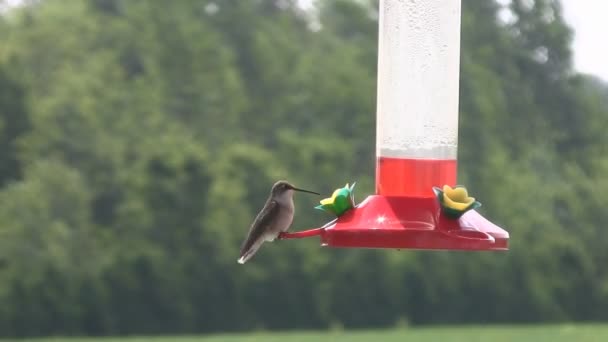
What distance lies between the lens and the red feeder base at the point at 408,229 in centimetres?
421

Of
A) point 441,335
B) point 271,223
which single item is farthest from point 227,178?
point 271,223

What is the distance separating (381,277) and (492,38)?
8701 millimetres

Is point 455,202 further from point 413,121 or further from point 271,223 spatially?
point 271,223

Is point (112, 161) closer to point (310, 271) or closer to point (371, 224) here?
point (310, 271)

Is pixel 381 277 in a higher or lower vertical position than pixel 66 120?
lower

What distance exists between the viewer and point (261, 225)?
496 centimetres

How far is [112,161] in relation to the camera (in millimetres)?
34594

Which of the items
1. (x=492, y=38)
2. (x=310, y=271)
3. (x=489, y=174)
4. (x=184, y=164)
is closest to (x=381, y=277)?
(x=310, y=271)

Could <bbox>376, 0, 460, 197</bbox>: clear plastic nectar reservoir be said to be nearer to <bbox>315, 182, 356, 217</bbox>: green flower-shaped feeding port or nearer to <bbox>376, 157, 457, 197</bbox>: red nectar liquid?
<bbox>376, 157, 457, 197</bbox>: red nectar liquid

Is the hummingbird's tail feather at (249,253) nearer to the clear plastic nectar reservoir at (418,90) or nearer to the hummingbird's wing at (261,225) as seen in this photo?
the hummingbird's wing at (261,225)

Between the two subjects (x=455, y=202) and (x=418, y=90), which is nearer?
(x=455, y=202)

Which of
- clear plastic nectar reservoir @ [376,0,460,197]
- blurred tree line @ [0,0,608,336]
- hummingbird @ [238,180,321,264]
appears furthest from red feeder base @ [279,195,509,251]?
blurred tree line @ [0,0,608,336]

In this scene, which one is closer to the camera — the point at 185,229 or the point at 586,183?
the point at 586,183

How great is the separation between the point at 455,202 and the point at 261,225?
985mm
